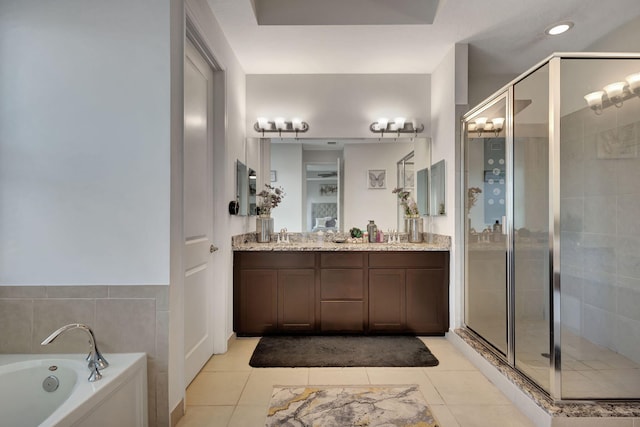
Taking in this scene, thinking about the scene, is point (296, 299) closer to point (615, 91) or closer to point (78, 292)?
point (78, 292)

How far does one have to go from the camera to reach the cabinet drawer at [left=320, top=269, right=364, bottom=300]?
123 inches

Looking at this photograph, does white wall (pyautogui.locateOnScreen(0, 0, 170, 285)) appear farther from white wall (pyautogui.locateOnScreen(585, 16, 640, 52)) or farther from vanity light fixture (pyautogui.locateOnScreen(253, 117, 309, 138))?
white wall (pyautogui.locateOnScreen(585, 16, 640, 52))

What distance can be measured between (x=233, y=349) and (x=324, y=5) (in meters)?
2.90

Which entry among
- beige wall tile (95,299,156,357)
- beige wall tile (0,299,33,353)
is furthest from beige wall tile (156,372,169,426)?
beige wall tile (0,299,33,353)

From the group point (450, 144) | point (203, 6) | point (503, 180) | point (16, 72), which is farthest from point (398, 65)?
point (16, 72)

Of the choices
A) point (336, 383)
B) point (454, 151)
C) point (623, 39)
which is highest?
point (623, 39)

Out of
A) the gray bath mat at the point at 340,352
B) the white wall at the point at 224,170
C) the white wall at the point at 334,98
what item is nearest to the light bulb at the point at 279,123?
the white wall at the point at 334,98

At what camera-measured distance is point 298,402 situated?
2051 millimetres

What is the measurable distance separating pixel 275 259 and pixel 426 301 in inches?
57.1

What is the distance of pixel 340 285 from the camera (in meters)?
3.12

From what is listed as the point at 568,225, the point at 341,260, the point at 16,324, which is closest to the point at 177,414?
the point at 16,324

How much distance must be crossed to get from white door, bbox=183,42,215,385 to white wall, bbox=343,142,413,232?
1.53m

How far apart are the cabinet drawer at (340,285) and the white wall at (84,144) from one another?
64.8 inches

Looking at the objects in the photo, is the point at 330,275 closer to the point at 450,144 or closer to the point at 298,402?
the point at 298,402
